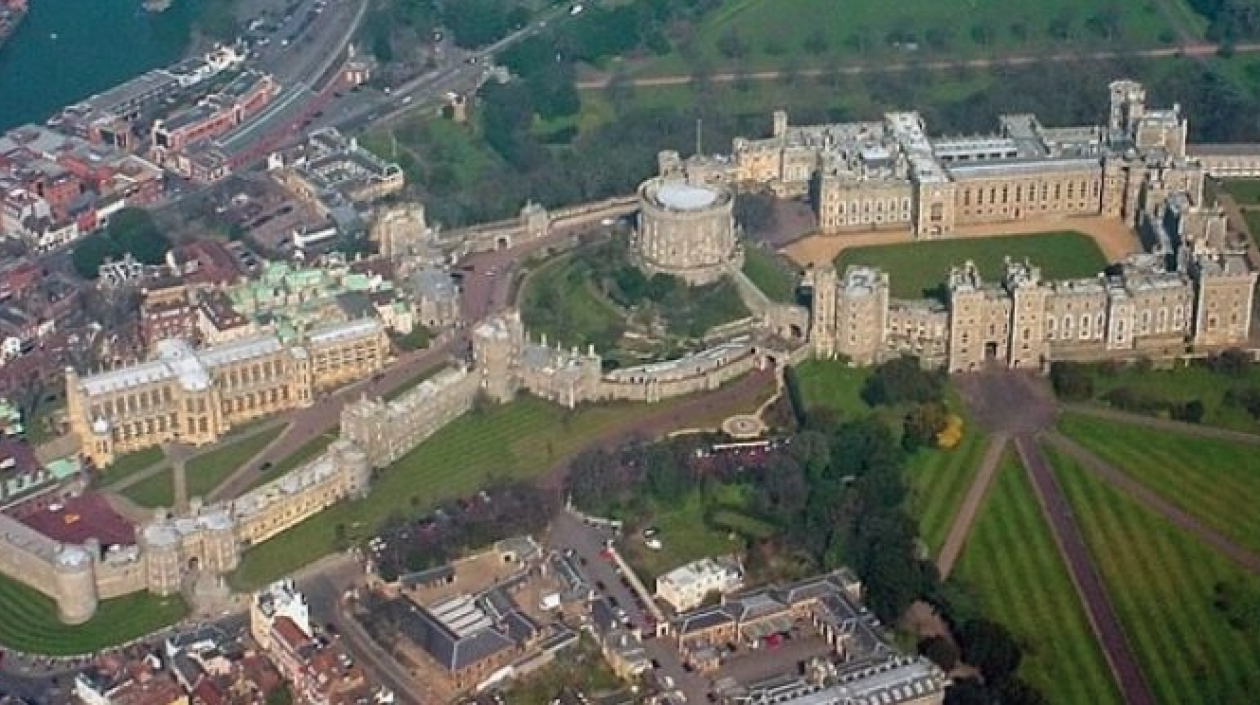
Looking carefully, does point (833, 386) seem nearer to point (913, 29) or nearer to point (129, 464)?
point (129, 464)

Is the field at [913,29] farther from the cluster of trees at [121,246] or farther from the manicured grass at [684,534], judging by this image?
the manicured grass at [684,534]

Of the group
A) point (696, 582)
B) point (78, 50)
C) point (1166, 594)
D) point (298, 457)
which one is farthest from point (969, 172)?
point (78, 50)

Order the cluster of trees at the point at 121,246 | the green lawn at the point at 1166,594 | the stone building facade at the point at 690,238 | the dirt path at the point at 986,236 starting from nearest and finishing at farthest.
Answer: the green lawn at the point at 1166,594 < the stone building facade at the point at 690,238 < the dirt path at the point at 986,236 < the cluster of trees at the point at 121,246

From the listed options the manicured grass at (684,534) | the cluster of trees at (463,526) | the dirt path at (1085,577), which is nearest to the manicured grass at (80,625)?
the cluster of trees at (463,526)

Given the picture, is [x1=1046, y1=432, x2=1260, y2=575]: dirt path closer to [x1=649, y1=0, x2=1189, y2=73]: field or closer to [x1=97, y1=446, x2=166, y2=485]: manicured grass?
[x1=97, y1=446, x2=166, y2=485]: manicured grass

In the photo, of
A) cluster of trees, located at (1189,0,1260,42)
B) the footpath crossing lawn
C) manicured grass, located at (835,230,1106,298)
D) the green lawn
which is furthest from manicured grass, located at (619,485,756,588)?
cluster of trees, located at (1189,0,1260,42)

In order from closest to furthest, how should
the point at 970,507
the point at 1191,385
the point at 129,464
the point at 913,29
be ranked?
1. the point at 970,507
2. the point at 129,464
3. the point at 1191,385
4. the point at 913,29

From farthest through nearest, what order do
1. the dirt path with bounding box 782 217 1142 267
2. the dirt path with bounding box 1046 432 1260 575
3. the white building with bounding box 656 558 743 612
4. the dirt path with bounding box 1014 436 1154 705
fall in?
the dirt path with bounding box 782 217 1142 267 → the dirt path with bounding box 1046 432 1260 575 → the white building with bounding box 656 558 743 612 → the dirt path with bounding box 1014 436 1154 705
